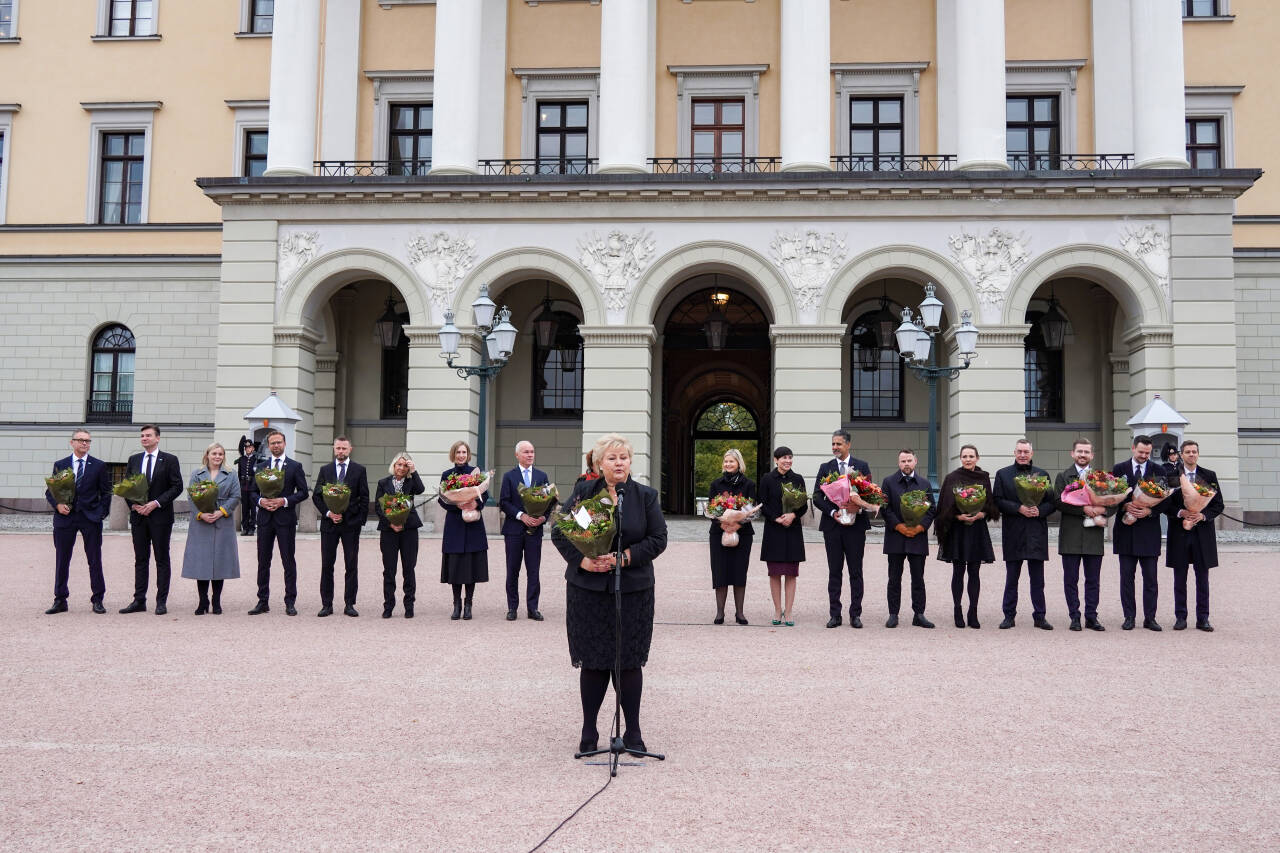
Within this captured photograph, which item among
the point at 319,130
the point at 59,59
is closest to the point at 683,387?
the point at 319,130

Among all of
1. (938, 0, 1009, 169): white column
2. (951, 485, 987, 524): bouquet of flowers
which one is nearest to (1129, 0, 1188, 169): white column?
(938, 0, 1009, 169): white column

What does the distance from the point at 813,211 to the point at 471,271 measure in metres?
8.13

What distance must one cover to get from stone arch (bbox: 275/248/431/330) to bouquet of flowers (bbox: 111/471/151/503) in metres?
13.7

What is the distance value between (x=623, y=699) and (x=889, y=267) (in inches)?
790

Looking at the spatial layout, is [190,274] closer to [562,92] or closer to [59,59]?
[59,59]

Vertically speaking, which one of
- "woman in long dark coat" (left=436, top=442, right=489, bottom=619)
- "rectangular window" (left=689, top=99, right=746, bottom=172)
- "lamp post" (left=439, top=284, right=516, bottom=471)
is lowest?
"woman in long dark coat" (left=436, top=442, right=489, bottom=619)

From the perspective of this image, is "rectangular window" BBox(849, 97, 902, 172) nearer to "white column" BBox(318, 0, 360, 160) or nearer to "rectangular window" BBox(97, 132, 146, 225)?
"white column" BBox(318, 0, 360, 160)

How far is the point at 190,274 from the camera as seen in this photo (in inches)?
1208

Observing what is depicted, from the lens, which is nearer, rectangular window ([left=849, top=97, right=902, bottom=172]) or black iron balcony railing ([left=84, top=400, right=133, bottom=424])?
rectangular window ([left=849, top=97, right=902, bottom=172])

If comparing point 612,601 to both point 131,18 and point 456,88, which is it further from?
point 131,18

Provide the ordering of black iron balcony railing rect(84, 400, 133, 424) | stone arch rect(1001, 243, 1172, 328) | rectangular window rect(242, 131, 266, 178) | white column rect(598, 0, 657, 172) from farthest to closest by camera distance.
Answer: black iron balcony railing rect(84, 400, 133, 424) → rectangular window rect(242, 131, 266, 178) → white column rect(598, 0, 657, 172) → stone arch rect(1001, 243, 1172, 328)

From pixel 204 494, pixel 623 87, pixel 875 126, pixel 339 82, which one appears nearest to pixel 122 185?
pixel 339 82

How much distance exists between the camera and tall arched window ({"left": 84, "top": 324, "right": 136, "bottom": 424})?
1231 inches

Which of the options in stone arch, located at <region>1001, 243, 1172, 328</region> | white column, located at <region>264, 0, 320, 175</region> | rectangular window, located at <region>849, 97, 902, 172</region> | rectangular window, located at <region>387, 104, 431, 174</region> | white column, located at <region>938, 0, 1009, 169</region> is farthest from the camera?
rectangular window, located at <region>387, 104, 431, 174</region>
